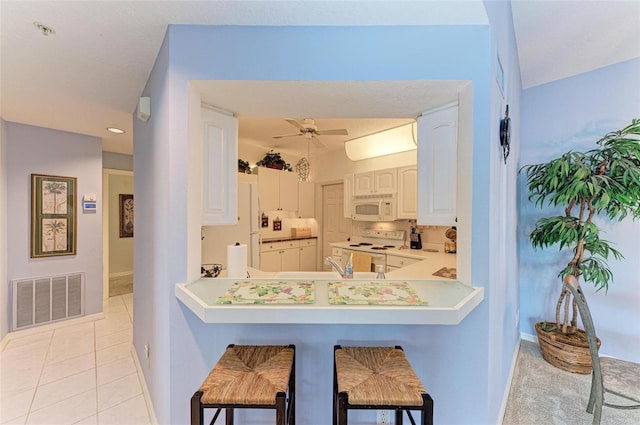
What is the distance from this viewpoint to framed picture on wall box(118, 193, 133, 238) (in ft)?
17.7

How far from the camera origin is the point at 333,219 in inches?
207

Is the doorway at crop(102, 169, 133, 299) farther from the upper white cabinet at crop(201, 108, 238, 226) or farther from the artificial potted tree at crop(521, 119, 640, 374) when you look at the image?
the artificial potted tree at crop(521, 119, 640, 374)

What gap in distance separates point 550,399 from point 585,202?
1534 mm

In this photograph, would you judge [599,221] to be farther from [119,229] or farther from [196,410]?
[119,229]

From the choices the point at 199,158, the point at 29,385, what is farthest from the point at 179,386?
the point at 29,385

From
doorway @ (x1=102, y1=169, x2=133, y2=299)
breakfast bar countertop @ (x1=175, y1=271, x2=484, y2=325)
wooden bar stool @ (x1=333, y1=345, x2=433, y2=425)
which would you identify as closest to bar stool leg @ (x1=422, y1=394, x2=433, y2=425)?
wooden bar stool @ (x1=333, y1=345, x2=433, y2=425)

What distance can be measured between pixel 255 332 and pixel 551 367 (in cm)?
258

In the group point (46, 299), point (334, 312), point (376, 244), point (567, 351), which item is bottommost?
point (567, 351)

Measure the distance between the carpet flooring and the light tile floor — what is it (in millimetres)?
2597

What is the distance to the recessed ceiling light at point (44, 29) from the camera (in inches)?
53.2

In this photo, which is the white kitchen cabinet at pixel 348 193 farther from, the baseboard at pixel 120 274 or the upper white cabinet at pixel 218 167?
the baseboard at pixel 120 274

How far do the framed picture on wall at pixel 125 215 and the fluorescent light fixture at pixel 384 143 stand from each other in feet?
15.8

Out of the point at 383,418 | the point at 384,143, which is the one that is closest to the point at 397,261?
the point at 384,143

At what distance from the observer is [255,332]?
143 cm
